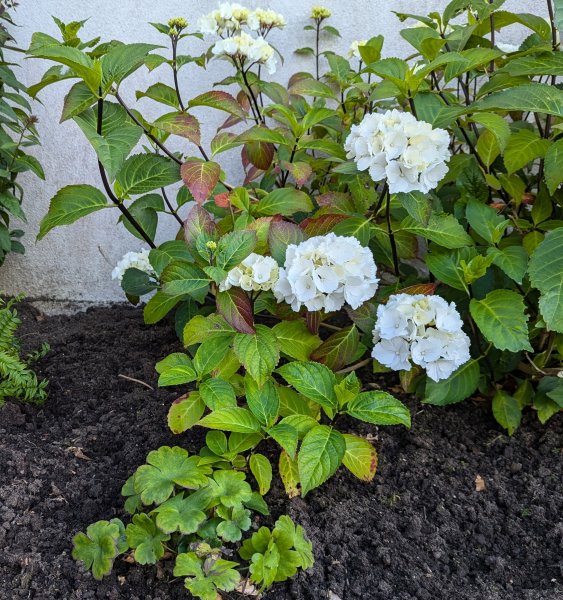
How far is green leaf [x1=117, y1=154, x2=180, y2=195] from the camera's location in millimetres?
1898

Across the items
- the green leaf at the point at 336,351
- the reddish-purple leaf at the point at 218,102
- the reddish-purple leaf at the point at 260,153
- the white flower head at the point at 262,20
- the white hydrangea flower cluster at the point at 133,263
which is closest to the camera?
the green leaf at the point at 336,351

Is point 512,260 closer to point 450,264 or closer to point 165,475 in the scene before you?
point 450,264

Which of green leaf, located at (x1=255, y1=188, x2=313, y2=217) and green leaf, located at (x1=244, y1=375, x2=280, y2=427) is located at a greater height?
green leaf, located at (x1=255, y1=188, x2=313, y2=217)

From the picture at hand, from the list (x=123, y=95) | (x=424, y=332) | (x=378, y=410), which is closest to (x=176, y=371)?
(x=378, y=410)

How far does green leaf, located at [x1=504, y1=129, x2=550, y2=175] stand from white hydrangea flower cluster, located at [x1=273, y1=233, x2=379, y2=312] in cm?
64

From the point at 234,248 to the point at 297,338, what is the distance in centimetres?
39

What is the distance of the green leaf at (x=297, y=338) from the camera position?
1814 mm

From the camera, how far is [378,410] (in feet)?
5.37

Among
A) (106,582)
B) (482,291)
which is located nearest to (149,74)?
(482,291)

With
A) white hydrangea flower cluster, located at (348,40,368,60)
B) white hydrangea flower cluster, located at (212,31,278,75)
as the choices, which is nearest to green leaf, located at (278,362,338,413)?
white hydrangea flower cluster, located at (212,31,278,75)

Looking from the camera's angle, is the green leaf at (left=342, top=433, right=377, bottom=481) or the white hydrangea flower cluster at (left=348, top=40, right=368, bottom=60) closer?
the green leaf at (left=342, top=433, right=377, bottom=481)

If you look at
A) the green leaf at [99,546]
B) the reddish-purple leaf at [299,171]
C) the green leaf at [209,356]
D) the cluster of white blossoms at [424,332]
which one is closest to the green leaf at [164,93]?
the reddish-purple leaf at [299,171]

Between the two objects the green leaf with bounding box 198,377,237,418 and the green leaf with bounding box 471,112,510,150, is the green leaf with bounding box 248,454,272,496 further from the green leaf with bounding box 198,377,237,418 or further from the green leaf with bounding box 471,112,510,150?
the green leaf with bounding box 471,112,510,150

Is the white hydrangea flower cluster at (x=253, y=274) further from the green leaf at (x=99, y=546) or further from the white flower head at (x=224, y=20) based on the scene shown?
the white flower head at (x=224, y=20)
